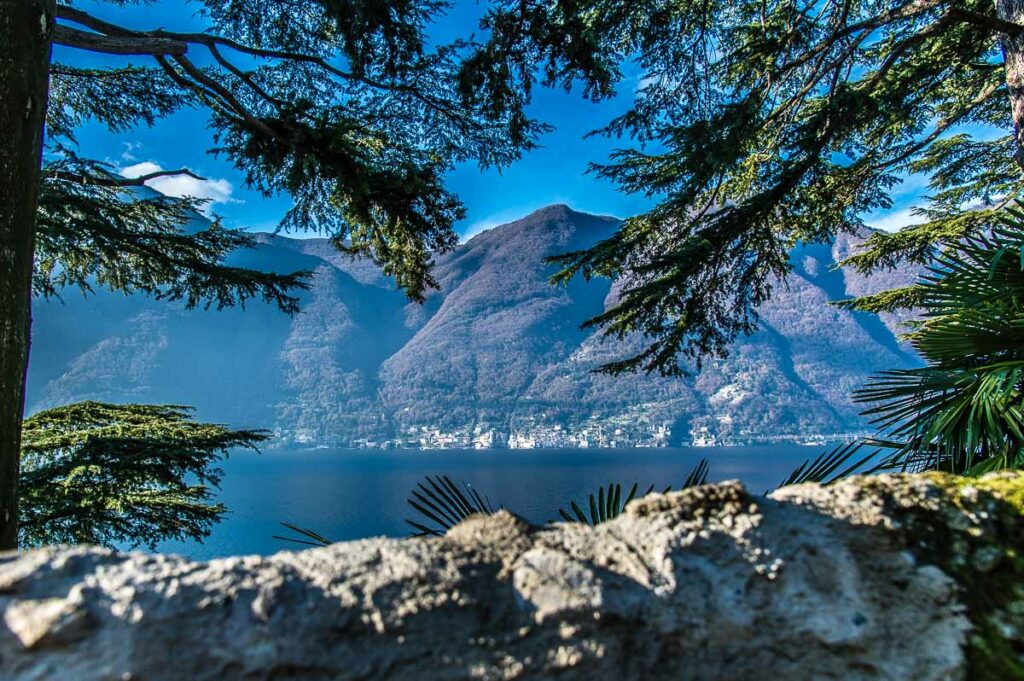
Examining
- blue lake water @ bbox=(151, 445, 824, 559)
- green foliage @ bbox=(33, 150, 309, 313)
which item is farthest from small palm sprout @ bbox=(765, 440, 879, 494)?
blue lake water @ bbox=(151, 445, 824, 559)

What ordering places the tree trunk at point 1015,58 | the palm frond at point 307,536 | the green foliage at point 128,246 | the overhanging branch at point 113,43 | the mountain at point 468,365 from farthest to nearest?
the mountain at point 468,365 < the green foliage at point 128,246 < the tree trunk at point 1015,58 < the overhanging branch at point 113,43 < the palm frond at point 307,536

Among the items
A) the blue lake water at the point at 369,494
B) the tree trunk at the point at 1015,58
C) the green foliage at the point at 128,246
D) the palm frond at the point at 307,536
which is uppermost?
the tree trunk at the point at 1015,58

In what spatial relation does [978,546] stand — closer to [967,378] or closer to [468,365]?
[967,378]

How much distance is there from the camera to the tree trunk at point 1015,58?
4129 mm

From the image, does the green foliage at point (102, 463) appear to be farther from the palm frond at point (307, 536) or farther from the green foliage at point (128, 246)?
the palm frond at point (307, 536)

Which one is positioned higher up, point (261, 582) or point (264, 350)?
point (264, 350)

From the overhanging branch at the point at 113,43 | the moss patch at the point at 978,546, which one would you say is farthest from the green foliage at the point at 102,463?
the moss patch at the point at 978,546

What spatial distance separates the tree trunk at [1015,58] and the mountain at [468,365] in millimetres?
112940

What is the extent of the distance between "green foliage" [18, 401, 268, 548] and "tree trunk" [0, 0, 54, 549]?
15.7 ft

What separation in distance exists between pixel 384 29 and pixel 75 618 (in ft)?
16.4

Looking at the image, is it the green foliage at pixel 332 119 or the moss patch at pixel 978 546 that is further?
the green foliage at pixel 332 119

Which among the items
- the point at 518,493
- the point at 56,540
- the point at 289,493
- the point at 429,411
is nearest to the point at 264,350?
the point at 429,411

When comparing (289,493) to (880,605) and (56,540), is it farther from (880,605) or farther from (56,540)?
(880,605)

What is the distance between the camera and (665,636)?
80cm
